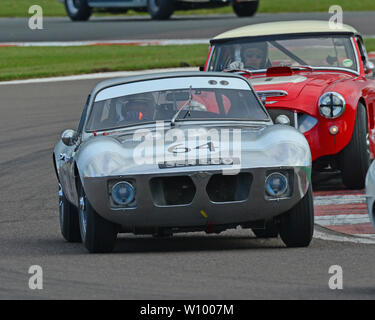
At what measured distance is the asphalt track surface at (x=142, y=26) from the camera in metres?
32.8

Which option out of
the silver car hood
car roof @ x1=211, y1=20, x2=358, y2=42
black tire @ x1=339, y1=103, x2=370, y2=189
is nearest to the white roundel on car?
black tire @ x1=339, y1=103, x2=370, y2=189

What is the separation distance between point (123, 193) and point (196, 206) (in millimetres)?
516

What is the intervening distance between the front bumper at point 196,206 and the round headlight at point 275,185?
0.05 meters

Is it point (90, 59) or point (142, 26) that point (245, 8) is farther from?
point (90, 59)

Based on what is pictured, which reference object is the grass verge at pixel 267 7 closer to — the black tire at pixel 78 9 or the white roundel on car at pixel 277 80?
the black tire at pixel 78 9

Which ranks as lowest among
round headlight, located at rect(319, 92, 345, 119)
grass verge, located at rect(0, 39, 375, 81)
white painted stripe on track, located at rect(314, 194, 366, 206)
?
grass verge, located at rect(0, 39, 375, 81)

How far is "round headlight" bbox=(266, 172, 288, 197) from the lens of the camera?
8.07 meters

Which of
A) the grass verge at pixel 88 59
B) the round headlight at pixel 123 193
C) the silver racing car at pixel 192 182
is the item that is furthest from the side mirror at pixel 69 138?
the grass verge at pixel 88 59

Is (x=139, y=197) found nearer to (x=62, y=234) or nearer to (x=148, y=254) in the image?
(x=148, y=254)

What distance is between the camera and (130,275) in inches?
291

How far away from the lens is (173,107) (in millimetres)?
9258

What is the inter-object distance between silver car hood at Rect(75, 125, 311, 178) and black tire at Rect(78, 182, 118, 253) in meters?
0.26

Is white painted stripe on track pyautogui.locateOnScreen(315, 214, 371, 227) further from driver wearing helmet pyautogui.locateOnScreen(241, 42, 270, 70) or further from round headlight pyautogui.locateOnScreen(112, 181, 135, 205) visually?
driver wearing helmet pyautogui.locateOnScreen(241, 42, 270, 70)

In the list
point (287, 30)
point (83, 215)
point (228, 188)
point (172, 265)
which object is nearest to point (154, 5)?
point (287, 30)
